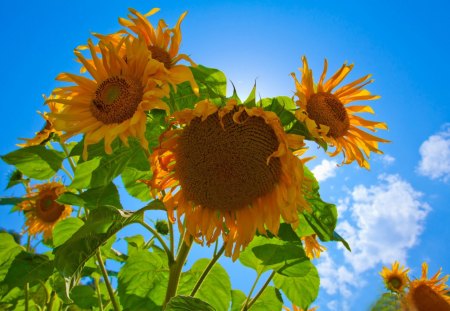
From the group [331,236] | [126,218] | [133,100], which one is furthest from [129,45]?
[331,236]

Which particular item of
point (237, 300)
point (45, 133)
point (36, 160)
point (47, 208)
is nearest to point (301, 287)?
point (237, 300)

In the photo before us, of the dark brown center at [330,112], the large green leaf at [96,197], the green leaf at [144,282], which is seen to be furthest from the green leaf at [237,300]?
the dark brown center at [330,112]

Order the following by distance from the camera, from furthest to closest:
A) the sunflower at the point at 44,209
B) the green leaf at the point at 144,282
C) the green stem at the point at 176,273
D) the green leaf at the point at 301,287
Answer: the sunflower at the point at 44,209 → the green leaf at the point at 301,287 → the green leaf at the point at 144,282 → the green stem at the point at 176,273

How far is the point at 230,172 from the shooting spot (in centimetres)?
162

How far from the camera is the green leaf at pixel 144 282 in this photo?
2168mm

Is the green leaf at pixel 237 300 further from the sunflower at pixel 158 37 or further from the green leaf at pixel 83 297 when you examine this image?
the sunflower at pixel 158 37

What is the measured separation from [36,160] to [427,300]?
4.07 meters

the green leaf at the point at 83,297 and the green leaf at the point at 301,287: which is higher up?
the green leaf at the point at 301,287

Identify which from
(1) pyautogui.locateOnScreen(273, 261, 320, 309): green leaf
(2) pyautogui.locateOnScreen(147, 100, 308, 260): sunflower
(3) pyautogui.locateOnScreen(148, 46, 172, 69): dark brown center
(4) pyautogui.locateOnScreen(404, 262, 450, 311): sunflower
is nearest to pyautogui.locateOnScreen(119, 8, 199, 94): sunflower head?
(3) pyautogui.locateOnScreen(148, 46, 172, 69): dark brown center

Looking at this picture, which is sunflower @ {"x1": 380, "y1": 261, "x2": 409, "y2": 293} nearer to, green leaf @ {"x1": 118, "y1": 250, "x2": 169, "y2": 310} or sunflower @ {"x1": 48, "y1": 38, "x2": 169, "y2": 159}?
green leaf @ {"x1": 118, "y1": 250, "x2": 169, "y2": 310}

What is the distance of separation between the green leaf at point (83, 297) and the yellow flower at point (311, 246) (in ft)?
4.67

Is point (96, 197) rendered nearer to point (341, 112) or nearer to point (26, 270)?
point (26, 270)

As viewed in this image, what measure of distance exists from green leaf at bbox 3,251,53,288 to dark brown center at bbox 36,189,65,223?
3.33ft

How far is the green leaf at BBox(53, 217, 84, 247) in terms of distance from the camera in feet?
7.82
